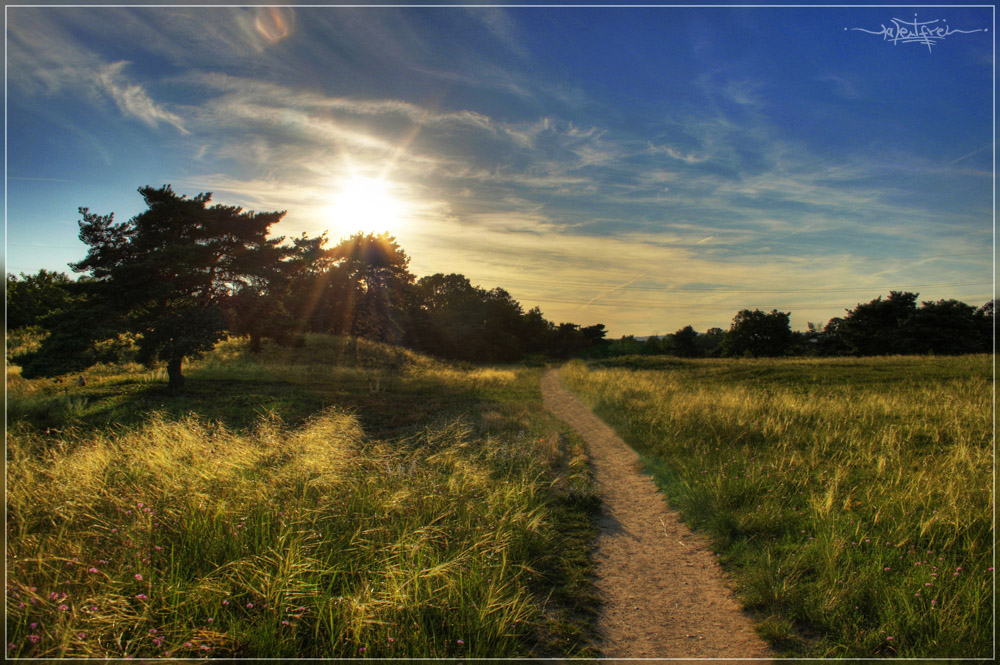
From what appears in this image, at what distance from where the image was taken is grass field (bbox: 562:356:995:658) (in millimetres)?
3451

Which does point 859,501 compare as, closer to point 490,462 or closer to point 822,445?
point 822,445

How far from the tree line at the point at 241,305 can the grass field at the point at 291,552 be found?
2387mm

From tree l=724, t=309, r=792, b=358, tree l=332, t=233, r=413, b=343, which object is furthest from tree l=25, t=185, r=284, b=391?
tree l=724, t=309, r=792, b=358

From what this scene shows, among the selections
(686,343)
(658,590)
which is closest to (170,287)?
(658,590)

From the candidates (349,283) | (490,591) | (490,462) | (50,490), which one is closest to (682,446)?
(490,462)

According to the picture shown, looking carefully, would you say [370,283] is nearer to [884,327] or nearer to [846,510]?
[846,510]

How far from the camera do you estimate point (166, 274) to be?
52.1 feet

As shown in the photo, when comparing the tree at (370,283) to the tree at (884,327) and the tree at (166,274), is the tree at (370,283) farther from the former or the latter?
the tree at (884,327)

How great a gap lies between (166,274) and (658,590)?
1881 centimetres

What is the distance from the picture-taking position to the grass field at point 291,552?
3.22 meters

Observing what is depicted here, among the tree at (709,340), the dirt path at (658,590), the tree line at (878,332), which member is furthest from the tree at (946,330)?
the dirt path at (658,590)

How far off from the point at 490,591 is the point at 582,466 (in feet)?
16.8

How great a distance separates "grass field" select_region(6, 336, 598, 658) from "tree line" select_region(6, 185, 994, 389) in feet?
7.83

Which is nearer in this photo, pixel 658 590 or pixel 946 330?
pixel 658 590
